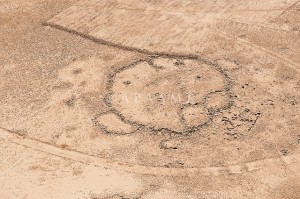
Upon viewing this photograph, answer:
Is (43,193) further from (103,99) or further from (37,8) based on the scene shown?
(37,8)

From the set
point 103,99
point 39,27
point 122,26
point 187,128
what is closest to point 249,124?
point 187,128

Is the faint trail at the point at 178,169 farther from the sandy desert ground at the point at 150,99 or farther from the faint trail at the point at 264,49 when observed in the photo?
the faint trail at the point at 264,49

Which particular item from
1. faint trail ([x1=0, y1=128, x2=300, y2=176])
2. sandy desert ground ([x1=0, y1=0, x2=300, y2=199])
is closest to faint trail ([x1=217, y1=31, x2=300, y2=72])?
sandy desert ground ([x1=0, y1=0, x2=300, y2=199])

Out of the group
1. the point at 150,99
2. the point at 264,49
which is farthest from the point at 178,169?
the point at 264,49

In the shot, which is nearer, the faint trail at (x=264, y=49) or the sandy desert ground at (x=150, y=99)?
the sandy desert ground at (x=150, y=99)

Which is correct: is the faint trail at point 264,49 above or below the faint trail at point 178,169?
above

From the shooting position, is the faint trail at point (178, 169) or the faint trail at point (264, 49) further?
the faint trail at point (264, 49)

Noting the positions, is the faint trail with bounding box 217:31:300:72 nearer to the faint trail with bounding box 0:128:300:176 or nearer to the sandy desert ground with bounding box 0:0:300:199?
the sandy desert ground with bounding box 0:0:300:199

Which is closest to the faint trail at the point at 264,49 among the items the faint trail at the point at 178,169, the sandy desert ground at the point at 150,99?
the sandy desert ground at the point at 150,99
